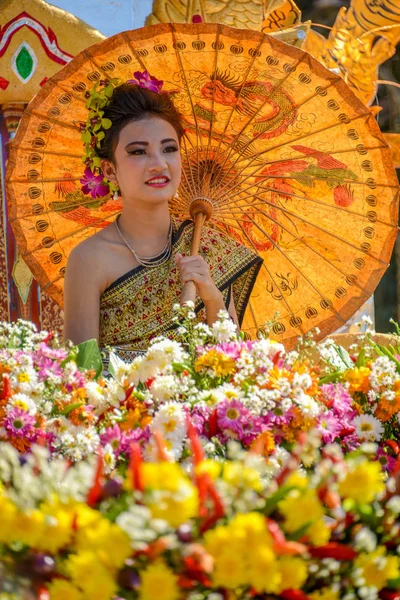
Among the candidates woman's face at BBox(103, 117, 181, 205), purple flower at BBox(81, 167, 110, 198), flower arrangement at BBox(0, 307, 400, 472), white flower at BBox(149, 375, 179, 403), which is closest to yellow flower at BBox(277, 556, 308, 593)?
flower arrangement at BBox(0, 307, 400, 472)

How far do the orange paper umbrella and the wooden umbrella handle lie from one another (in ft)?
0.28

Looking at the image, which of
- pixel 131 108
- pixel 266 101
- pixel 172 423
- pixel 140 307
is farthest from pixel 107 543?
pixel 266 101

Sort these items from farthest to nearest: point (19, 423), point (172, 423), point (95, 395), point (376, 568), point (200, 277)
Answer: point (200, 277) < point (95, 395) < point (19, 423) < point (172, 423) < point (376, 568)

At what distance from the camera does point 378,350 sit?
2.04 meters

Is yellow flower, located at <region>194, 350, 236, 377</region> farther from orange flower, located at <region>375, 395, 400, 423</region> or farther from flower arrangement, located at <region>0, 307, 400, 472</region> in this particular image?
orange flower, located at <region>375, 395, 400, 423</region>

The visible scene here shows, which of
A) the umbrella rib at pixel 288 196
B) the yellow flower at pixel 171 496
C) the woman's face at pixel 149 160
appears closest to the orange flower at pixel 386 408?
the yellow flower at pixel 171 496

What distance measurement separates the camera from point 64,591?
39.6 inches

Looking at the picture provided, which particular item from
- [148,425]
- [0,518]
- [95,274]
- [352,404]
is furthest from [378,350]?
[0,518]

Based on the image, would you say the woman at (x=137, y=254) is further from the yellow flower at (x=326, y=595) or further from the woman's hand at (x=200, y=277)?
the yellow flower at (x=326, y=595)

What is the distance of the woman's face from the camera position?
272 centimetres

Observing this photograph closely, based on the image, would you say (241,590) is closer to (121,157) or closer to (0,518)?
(0,518)

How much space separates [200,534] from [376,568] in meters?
0.22

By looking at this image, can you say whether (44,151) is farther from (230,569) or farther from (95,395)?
(230,569)

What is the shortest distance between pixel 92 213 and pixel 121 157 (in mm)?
387
